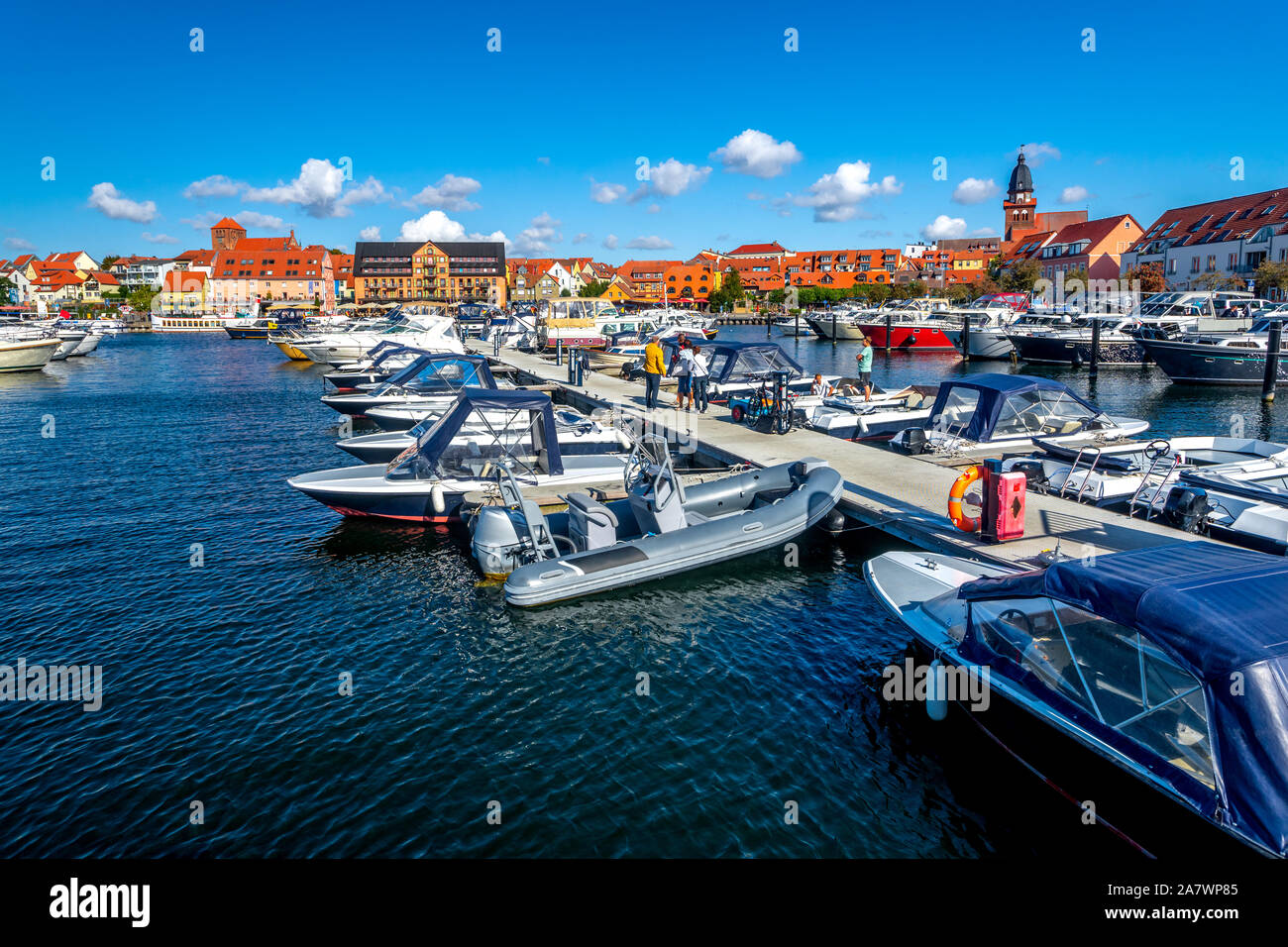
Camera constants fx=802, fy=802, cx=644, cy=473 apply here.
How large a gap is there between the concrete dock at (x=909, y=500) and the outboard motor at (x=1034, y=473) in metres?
0.26

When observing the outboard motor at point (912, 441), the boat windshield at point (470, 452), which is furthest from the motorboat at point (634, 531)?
the outboard motor at point (912, 441)

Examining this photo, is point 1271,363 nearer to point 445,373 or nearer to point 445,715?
point 445,373

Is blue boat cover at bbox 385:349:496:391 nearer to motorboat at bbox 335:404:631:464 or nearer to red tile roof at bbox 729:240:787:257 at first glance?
motorboat at bbox 335:404:631:464

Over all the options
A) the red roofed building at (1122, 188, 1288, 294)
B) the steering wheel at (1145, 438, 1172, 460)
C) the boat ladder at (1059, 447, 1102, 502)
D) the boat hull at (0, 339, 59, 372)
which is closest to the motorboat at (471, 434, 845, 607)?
the boat ladder at (1059, 447, 1102, 502)

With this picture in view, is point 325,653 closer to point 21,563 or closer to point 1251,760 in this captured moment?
point 21,563

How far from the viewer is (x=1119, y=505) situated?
12719 mm

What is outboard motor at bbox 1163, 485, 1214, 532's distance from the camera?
1131 centimetres

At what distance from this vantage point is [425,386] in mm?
23594

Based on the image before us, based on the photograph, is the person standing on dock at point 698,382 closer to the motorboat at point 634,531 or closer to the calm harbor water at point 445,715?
the motorboat at point 634,531

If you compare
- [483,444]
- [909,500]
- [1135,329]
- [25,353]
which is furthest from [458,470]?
[25,353]

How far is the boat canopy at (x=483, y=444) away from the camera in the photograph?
14508 mm

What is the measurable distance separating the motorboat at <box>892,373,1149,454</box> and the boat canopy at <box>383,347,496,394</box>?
11.5m

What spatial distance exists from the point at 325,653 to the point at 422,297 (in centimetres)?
13764

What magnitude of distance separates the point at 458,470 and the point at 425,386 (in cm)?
959
